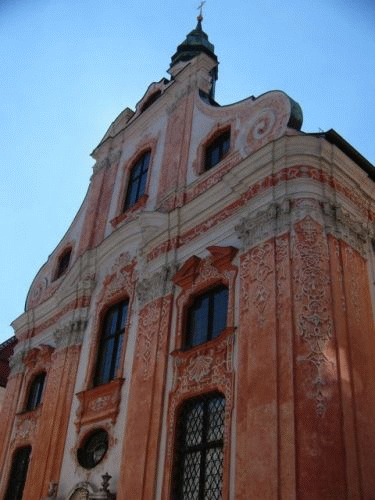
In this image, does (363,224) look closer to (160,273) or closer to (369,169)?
(369,169)

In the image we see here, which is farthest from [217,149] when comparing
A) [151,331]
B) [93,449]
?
[93,449]

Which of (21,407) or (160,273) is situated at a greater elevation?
(160,273)

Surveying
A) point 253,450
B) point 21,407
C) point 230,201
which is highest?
point 230,201

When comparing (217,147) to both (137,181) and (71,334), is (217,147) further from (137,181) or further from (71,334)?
(71,334)

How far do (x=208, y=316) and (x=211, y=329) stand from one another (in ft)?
1.10

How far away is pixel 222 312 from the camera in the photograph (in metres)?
11.6

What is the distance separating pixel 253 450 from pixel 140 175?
9857 millimetres

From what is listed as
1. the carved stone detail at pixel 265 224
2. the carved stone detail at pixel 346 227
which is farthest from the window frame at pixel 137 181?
the carved stone detail at pixel 346 227

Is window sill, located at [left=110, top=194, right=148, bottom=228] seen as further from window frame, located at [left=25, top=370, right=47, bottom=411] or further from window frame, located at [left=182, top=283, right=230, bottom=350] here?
window frame, located at [left=25, top=370, right=47, bottom=411]

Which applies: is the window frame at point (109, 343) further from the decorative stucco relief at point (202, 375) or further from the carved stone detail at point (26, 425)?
the carved stone detail at point (26, 425)

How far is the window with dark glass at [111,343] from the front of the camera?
13941 millimetres

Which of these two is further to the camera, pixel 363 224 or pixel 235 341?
pixel 363 224

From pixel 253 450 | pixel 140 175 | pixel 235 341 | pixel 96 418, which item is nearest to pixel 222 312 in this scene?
pixel 235 341

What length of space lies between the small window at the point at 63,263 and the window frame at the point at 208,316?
25.8 ft
